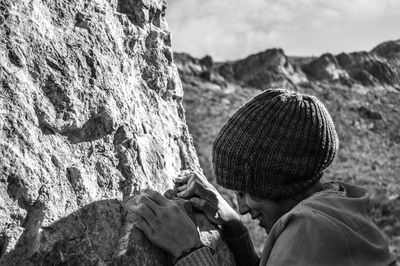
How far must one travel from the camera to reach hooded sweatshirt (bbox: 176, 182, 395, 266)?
1644 millimetres

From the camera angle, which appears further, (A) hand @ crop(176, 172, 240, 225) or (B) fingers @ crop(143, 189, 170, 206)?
(A) hand @ crop(176, 172, 240, 225)

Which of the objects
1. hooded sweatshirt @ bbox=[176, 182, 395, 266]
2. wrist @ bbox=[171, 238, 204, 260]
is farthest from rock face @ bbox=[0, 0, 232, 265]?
hooded sweatshirt @ bbox=[176, 182, 395, 266]

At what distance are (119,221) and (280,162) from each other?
75cm

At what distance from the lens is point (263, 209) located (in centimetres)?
204

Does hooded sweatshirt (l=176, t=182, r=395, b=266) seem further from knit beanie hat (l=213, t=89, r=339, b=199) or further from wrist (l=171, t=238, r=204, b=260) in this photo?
wrist (l=171, t=238, r=204, b=260)

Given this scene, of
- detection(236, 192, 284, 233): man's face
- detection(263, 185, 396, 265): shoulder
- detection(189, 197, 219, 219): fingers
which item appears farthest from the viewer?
detection(189, 197, 219, 219): fingers

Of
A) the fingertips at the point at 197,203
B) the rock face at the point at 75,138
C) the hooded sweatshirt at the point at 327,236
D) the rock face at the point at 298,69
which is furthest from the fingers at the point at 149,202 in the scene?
the rock face at the point at 298,69

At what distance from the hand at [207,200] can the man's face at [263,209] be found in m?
0.42

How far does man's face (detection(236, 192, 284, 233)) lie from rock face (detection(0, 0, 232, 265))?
42cm

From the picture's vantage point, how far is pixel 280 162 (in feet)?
6.23

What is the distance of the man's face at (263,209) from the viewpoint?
6.60 ft

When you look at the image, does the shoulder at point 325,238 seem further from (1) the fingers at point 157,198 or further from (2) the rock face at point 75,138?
(2) the rock face at point 75,138

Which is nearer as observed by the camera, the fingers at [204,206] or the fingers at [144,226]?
the fingers at [144,226]

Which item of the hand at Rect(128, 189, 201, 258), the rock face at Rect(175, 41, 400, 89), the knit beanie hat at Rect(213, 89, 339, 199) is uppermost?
the rock face at Rect(175, 41, 400, 89)
